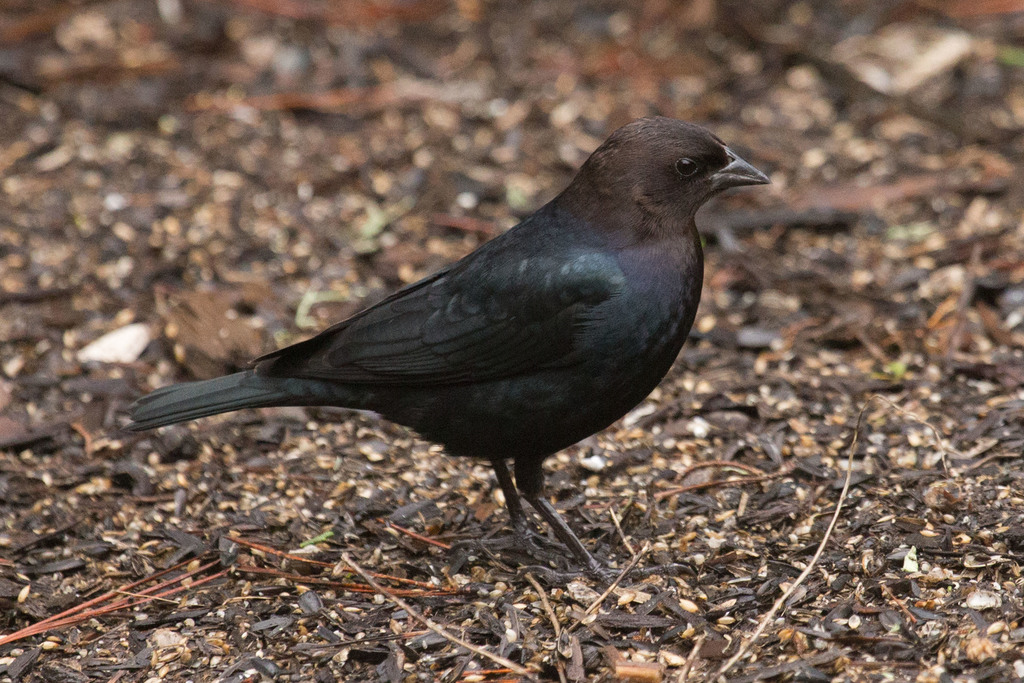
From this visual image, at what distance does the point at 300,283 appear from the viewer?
5.77m

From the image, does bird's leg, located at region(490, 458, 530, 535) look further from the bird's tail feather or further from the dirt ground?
the bird's tail feather

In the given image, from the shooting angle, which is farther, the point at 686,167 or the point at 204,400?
the point at 204,400

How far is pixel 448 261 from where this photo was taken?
580 centimetres

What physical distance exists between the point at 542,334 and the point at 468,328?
0.86 ft

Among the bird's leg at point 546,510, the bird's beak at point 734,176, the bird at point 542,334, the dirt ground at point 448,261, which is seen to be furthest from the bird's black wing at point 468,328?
the dirt ground at point 448,261

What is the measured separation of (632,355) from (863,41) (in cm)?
469

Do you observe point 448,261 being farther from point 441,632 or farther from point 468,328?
point 441,632

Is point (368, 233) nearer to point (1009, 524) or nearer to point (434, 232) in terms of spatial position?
point (434, 232)

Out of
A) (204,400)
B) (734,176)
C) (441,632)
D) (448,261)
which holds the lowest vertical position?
(448,261)

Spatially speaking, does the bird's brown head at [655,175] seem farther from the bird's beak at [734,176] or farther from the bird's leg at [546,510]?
the bird's leg at [546,510]

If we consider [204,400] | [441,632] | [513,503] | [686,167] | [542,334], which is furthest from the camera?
[513,503]

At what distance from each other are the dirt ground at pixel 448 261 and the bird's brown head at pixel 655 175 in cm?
98

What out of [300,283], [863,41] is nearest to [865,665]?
[300,283]

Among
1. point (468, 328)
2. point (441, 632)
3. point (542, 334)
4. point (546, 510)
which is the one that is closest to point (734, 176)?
point (542, 334)
